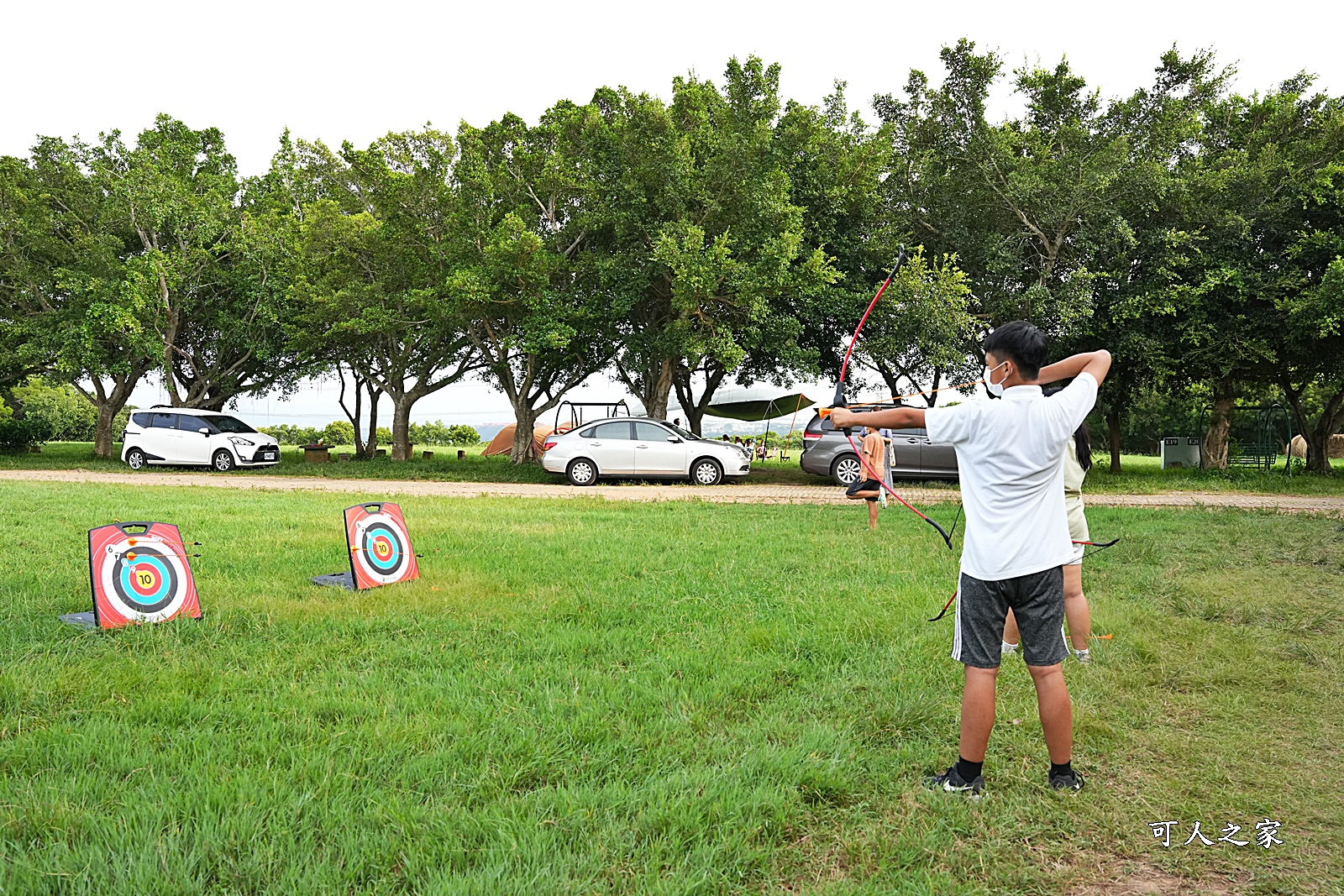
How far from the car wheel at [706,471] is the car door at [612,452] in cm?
139

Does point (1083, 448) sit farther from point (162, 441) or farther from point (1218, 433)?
point (162, 441)

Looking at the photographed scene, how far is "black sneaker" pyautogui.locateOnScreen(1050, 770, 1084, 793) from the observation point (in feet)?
9.70

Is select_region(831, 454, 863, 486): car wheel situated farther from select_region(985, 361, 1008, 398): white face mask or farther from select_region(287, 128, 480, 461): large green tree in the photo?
select_region(985, 361, 1008, 398): white face mask

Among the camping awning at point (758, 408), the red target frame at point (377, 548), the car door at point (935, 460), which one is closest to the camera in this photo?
the red target frame at point (377, 548)

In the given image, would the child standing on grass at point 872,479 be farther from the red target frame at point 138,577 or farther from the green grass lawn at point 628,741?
the red target frame at point 138,577

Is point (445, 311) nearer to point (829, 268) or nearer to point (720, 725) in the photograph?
point (829, 268)

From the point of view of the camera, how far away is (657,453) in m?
16.9

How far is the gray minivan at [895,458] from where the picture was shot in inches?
631

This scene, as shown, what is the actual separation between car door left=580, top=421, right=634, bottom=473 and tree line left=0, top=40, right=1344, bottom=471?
7.24 ft

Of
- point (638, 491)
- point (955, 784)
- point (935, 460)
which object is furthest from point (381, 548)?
point (935, 460)

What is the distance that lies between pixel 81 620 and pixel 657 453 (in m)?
12.6

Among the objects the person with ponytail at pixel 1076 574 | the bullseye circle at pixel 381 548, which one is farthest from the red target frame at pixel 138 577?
the person with ponytail at pixel 1076 574

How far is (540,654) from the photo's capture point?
4266 mm

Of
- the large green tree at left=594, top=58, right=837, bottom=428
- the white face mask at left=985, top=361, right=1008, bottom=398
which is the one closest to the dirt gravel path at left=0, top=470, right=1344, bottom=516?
the large green tree at left=594, top=58, right=837, bottom=428
